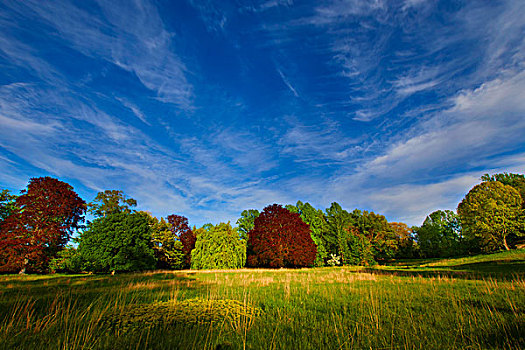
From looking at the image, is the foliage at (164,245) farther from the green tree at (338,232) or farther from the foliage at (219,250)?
the green tree at (338,232)

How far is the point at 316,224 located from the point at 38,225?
39.5 metres

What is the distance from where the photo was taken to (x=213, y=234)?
29250 millimetres

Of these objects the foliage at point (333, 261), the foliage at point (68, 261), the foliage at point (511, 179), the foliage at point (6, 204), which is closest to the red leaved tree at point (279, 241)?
the foliage at point (333, 261)

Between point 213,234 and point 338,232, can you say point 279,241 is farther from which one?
point 338,232

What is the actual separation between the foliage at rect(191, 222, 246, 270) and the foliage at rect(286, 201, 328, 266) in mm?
14012

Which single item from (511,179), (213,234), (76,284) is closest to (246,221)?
(213,234)

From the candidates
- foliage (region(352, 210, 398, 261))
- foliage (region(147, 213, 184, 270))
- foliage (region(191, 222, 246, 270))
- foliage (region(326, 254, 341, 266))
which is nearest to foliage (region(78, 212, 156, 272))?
foliage (region(147, 213, 184, 270))

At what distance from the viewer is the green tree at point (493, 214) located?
28047 mm

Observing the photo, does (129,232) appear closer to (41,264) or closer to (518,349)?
(41,264)

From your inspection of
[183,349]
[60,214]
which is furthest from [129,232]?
[183,349]

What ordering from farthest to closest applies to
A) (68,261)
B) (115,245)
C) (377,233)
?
(377,233)
(68,261)
(115,245)

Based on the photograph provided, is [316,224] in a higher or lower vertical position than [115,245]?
higher

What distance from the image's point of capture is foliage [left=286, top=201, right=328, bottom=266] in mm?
36125

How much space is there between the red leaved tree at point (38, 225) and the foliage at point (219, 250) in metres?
15.7
